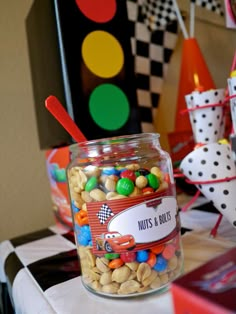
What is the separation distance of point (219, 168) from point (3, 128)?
21.8 inches

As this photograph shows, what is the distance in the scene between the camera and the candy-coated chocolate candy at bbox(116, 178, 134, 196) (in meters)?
0.33

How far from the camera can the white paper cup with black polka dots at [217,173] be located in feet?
1.36

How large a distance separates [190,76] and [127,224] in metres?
0.63

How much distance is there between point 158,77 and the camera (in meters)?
0.98

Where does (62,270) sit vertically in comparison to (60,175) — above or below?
below

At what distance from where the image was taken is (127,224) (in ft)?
1.04

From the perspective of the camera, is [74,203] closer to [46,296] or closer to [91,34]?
[46,296]

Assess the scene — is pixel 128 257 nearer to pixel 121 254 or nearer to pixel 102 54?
pixel 121 254

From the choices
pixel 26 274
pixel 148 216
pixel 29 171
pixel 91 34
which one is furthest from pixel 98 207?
pixel 29 171

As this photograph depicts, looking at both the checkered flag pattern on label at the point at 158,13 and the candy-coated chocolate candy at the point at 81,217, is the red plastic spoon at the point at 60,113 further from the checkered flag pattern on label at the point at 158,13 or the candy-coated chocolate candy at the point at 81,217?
the checkered flag pattern on label at the point at 158,13

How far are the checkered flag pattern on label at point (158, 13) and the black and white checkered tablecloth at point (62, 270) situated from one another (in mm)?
622

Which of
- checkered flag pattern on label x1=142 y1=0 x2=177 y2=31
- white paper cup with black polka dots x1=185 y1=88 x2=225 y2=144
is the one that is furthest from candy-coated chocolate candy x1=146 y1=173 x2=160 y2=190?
checkered flag pattern on label x1=142 y1=0 x2=177 y2=31

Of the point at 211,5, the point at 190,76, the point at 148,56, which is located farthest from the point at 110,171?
the point at 211,5

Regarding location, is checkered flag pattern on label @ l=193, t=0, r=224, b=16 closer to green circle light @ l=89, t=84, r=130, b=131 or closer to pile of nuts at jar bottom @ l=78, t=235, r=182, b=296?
green circle light @ l=89, t=84, r=130, b=131
